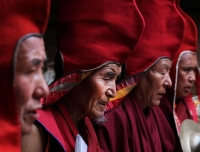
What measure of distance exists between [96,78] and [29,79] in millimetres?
514

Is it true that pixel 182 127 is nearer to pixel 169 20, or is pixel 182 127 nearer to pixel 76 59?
pixel 169 20

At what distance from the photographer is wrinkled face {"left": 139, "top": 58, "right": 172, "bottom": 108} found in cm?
209

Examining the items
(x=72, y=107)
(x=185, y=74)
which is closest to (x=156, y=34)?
(x=185, y=74)

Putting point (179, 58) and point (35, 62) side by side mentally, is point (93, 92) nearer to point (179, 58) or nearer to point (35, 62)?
point (35, 62)

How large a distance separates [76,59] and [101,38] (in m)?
0.15

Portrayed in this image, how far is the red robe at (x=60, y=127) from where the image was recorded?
1354 mm

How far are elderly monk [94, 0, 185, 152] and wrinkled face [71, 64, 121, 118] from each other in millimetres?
273

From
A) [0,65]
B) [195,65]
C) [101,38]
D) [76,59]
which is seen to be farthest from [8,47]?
[195,65]

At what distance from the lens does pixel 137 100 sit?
2.09 meters

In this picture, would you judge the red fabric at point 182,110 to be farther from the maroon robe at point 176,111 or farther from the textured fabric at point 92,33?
the textured fabric at point 92,33

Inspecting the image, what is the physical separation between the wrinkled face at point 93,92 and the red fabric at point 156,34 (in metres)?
0.47

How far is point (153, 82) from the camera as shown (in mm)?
2100

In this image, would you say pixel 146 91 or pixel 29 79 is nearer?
pixel 29 79

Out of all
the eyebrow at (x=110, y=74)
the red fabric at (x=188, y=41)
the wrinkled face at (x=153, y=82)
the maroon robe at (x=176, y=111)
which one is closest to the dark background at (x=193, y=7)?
the red fabric at (x=188, y=41)
